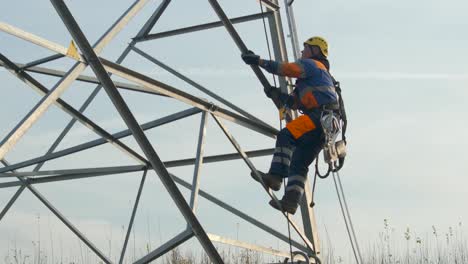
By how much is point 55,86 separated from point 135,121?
0.82 metres

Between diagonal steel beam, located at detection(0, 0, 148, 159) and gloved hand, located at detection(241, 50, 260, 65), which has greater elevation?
gloved hand, located at detection(241, 50, 260, 65)

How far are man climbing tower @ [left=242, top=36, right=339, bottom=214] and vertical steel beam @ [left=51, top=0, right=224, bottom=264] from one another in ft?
5.31

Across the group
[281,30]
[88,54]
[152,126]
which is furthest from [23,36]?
[281,30]

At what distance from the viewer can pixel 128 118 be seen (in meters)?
8.02

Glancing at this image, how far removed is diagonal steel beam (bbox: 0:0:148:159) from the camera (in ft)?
24.6

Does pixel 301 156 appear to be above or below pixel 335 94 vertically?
below

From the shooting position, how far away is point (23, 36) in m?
8.09

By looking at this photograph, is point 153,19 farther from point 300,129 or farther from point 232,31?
point 300,129

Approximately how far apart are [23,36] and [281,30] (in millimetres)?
4538

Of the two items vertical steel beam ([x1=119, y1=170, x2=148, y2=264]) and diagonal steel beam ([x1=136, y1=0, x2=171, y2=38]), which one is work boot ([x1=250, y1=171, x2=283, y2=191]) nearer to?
vertical steel beam ([x1=119, y1=170, x2=148, y2=264])

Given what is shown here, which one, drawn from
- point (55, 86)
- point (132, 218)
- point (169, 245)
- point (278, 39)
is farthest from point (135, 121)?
point (278, 39)

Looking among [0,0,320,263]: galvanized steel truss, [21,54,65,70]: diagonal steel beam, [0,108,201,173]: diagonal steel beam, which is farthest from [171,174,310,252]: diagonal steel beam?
[21,54,65,70]: diagonal steel beam

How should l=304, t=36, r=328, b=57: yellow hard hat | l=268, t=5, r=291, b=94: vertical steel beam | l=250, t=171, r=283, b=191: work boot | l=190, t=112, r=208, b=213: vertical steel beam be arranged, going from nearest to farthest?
l=190, t=112, r=208, b=213: vertical steel beam < l=250, t=171, r=283, b=191: work boot < l=304, t=36, r=328, b=57: yellow hard hat < l=268, t=5, r=291, b=94: vertical steel beam

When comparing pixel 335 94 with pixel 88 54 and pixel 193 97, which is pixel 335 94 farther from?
pixel 88 54
